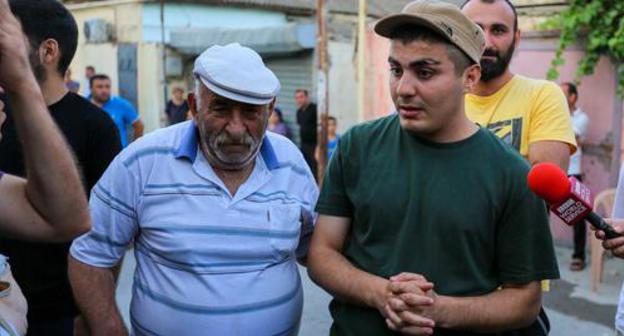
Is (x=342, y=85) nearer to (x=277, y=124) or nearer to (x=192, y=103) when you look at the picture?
(x=277, y=124)

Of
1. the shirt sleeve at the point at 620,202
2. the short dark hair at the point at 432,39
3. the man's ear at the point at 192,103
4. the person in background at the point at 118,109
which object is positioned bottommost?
the person in background at the point at 118,109

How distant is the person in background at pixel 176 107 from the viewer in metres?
13.1

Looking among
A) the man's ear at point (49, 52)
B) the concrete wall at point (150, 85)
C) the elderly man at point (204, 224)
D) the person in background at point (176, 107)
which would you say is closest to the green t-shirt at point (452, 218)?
the elderly man at point (204, 224)

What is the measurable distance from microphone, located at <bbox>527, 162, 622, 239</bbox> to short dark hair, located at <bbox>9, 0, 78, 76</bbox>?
1.76 meters

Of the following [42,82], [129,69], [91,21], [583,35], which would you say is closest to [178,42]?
[129,69]

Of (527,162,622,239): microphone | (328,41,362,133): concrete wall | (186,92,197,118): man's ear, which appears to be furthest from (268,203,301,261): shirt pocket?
(328,41,362,133): concrete wall

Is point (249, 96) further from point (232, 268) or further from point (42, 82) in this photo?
point (42, 82)

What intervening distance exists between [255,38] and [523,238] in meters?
11.7

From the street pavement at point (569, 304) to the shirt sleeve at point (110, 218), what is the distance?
3309mm

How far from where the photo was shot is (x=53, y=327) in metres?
2.62

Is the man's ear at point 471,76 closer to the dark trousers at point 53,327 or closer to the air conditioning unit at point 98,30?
the dark trousers at point 53,327

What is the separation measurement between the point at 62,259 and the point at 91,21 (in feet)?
45.8

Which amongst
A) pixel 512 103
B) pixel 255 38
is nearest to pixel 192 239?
pixel 512 103

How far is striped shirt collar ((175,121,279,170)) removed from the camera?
2.35 m
